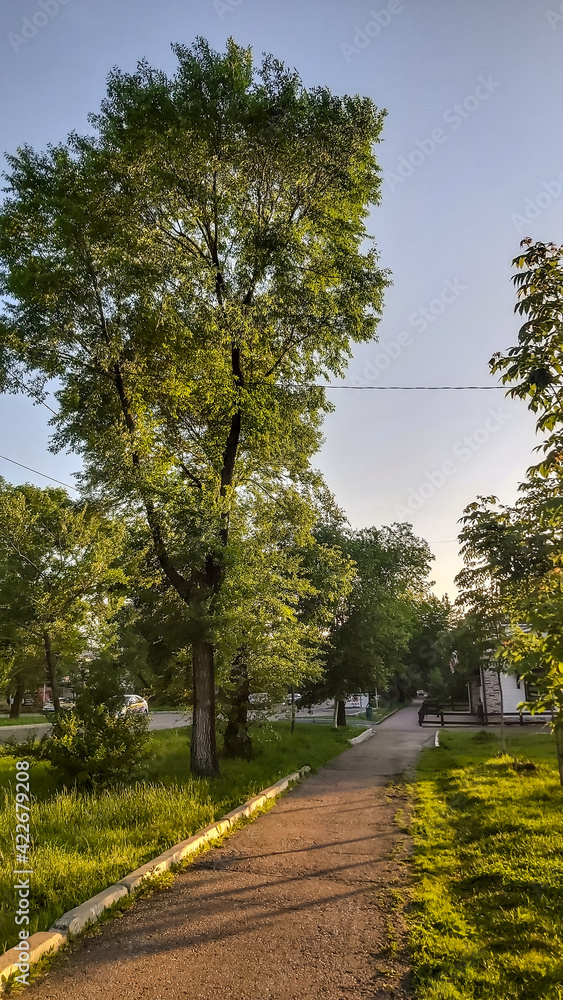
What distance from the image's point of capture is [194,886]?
19.4 feet

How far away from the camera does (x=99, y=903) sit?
506cm

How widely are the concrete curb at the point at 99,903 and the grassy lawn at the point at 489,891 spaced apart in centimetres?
270

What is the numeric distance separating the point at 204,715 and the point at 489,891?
7120 mm

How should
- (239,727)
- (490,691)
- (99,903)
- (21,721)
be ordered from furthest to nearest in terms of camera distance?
A: (490,691)
(21,721)
(239,727)
(99,903)

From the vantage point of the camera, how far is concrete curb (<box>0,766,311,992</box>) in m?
4.14

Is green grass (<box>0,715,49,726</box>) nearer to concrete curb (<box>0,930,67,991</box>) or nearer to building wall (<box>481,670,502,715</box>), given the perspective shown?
concrete curb (<box>0,930,67,991</box>)

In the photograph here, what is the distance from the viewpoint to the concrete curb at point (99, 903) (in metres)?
4.14

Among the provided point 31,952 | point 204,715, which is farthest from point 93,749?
point 31,952

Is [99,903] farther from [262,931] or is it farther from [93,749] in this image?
[93,749]

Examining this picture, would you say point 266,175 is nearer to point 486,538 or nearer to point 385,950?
point 486,538

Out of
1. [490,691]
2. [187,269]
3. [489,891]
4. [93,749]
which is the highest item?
[187,269]

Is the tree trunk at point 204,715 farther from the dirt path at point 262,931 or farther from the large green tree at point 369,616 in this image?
the large green tree at point 369,616

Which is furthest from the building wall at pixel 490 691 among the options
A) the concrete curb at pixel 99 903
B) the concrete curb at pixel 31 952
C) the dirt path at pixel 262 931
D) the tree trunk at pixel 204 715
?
the concrete curb at pixel 31 952

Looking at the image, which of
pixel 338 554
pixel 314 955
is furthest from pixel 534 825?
pixel 338 554
